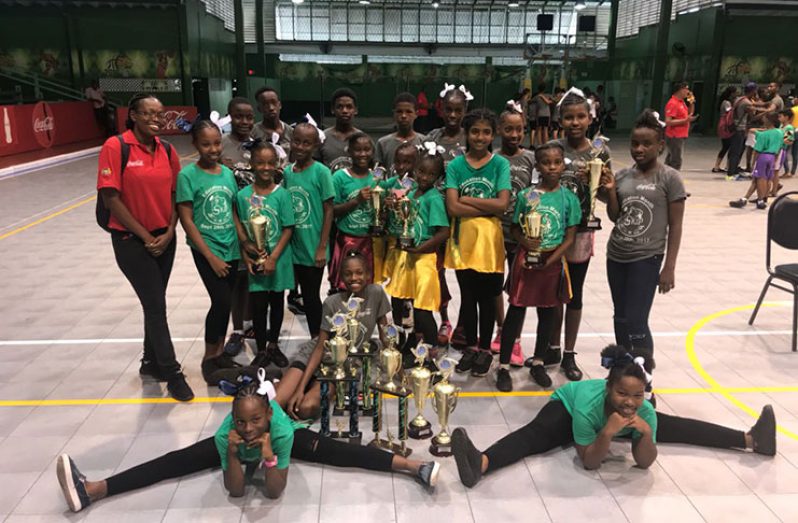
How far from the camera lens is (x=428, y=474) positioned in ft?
10.2

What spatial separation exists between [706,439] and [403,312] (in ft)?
6.80

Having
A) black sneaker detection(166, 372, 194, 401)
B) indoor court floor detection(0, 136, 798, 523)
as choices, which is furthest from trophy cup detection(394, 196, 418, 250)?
black sneaker detection(166, 372, 194, 401)

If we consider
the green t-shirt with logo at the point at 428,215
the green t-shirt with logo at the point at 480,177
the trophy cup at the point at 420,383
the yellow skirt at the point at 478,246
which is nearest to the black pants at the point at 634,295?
the yellow skirt at the point at 478,246

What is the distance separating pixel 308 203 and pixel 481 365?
162 cm

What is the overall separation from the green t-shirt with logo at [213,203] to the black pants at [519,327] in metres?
1.85

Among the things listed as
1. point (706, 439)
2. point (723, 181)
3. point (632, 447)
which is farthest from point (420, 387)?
point (723, 181)

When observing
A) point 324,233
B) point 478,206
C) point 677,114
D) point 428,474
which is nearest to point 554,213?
point 478,206

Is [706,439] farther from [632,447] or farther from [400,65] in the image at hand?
[400,65]

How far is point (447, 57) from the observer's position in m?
29.0

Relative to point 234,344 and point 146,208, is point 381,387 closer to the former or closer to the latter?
point 146,208

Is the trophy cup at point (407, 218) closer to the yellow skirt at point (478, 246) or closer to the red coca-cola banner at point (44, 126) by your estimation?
Answer: the yellow skirt at point (478, 246)

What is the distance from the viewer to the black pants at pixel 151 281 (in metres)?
3.75

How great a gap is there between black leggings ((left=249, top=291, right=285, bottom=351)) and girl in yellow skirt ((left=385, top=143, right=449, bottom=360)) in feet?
2.66

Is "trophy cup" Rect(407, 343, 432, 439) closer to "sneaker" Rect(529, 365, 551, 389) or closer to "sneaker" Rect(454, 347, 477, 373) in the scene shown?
"sneaker" Rect(454, 347, 477, 373)
